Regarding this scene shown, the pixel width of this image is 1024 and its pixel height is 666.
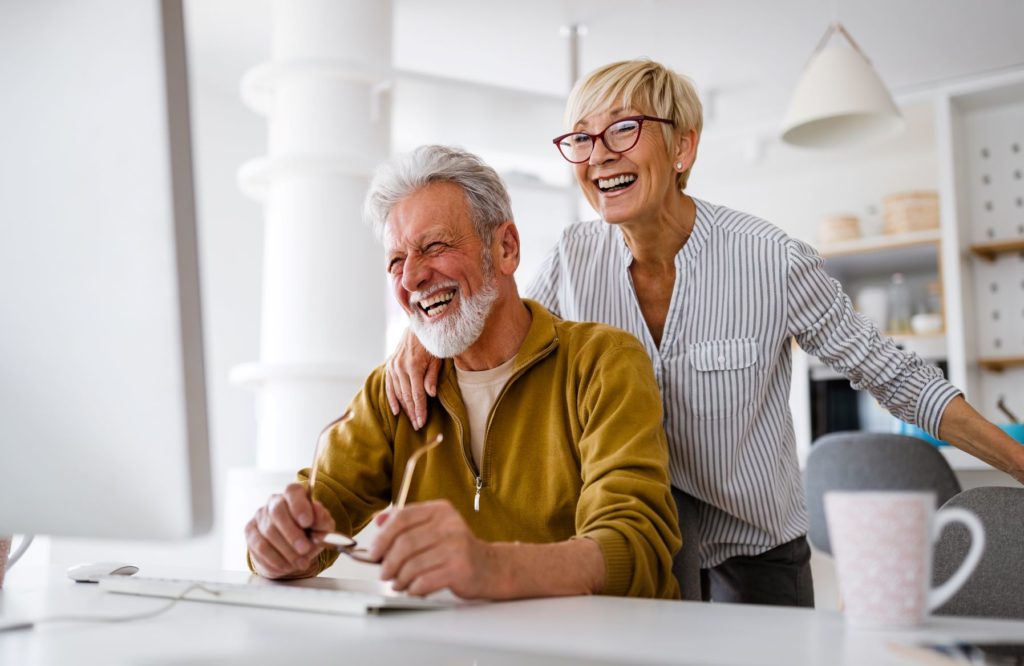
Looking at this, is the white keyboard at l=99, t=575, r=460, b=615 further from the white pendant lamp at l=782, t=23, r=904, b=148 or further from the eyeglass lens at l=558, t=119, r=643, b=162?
the white pendant lamp at l=782, t=23, r=904, b=148

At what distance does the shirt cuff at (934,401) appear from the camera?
1.60 meters

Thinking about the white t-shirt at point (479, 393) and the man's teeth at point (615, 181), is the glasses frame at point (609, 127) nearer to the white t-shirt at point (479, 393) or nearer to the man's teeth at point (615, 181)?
the man's teeth at point (615, 181)

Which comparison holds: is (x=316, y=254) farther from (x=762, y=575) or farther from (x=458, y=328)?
(x=762, y=575)

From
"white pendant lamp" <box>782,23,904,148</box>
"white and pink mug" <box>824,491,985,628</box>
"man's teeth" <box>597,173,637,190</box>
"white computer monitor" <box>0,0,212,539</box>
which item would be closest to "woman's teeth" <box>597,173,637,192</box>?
"man's teeth" <box>597,173,637,190</box>

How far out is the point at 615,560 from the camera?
106 centimetres

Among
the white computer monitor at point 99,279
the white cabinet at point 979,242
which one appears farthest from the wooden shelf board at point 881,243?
the white computer monitor at point 99,279

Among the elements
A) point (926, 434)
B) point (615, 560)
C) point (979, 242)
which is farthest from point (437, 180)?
point (979, 242)

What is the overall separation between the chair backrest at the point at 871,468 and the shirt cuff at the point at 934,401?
1252 mm

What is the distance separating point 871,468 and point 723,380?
5.07 ft

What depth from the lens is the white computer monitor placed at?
0.58 metres

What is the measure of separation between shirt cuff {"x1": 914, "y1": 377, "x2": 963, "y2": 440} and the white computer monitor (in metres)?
1.34

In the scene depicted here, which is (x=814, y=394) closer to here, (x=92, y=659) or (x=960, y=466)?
(x=960, y=466)

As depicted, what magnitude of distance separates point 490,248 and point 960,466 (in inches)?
73.2

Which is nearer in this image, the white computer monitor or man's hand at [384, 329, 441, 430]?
the white computer monitor
